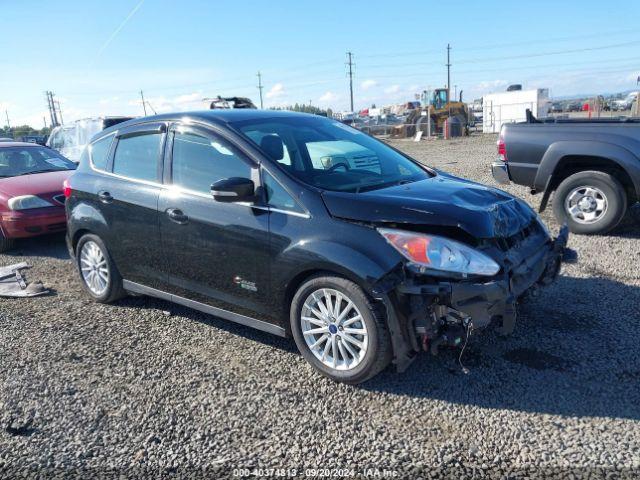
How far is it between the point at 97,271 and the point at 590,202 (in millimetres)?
5855

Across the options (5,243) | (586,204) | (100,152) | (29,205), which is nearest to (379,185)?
(100,152)

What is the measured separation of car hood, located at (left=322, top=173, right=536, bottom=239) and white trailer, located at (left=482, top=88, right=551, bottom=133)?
95.3ft

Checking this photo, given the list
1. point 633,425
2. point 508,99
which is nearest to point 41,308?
point 633,425

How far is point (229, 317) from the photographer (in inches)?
158

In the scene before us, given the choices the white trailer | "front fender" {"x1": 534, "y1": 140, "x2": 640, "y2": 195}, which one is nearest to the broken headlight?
"front fender" {"x1": 534, "y1": 140, "x2": 640, "y2": 195}

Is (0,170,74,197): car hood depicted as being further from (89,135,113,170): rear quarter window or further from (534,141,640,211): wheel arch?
(534,141,640,211): wheel arch

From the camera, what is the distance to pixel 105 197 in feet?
15.6

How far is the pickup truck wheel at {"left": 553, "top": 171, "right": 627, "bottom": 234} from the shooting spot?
6.43 m

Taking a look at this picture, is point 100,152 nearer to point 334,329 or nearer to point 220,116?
point 220,116

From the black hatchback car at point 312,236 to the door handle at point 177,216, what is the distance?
0.01 m

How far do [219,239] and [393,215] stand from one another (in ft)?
4.40

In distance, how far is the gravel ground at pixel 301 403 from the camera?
2.75 metres

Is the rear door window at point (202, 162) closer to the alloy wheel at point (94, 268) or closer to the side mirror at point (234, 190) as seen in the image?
the side mirror at point (234, 190)

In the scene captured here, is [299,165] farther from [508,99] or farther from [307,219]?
[508,99]
